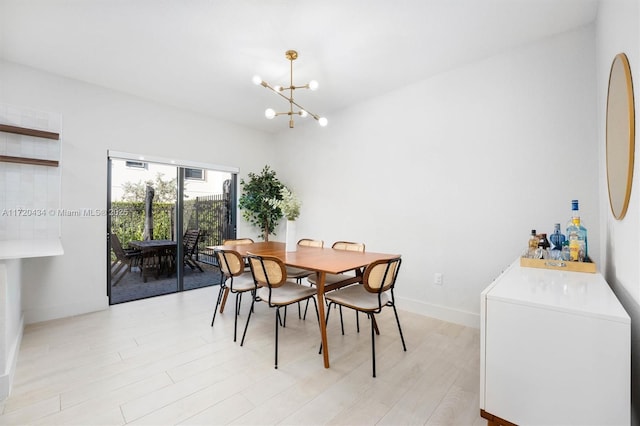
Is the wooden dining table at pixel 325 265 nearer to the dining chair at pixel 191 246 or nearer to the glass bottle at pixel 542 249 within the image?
the glass bottle at pixel 542 249

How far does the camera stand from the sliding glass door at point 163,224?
12.4 ft

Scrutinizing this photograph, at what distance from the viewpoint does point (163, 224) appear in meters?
4.19

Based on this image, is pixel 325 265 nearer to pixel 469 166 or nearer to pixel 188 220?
pixel 469 166

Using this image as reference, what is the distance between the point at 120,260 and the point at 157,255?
1.60 ft

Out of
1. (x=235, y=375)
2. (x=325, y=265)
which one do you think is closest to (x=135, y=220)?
(x=235, y=375)

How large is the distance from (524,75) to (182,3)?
3.13 meters

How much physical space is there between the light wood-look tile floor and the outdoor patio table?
3.62 ft

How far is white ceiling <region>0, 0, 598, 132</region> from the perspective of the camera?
86.7 inches

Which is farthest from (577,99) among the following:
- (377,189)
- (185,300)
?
(185,300)

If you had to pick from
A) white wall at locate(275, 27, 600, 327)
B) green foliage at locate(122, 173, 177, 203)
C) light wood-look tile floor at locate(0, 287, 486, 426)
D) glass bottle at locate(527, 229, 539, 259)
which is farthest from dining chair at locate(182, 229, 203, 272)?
glass bottle at locate(527, 229, 539, 259)

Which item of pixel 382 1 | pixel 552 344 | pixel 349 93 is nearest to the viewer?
pixel 552 344

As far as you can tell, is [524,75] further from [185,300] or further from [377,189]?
[185,300]

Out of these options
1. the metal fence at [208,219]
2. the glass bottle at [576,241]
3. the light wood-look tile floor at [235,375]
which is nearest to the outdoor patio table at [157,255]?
the metal fence at [208,219]

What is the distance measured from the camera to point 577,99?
2.41 metres
